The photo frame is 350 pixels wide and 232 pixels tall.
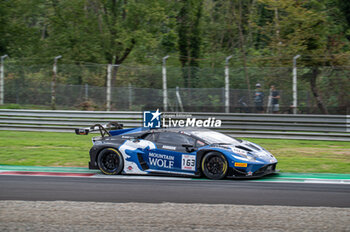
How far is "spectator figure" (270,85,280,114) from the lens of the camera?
1576cm

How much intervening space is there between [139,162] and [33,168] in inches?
111

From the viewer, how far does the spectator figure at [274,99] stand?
620 inches

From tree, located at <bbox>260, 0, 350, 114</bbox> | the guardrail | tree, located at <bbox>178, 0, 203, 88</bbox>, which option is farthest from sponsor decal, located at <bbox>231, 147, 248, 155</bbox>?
tree, located at <bbox>178, 0, 203, 88</bbox>

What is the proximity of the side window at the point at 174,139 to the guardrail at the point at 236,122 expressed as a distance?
629 cm

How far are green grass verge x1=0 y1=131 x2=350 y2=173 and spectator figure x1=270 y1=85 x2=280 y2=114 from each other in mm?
1080

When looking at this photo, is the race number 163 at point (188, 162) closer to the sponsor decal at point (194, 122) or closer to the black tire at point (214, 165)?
the black tire at point (214, 165)

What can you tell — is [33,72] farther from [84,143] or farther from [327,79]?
[327,79]

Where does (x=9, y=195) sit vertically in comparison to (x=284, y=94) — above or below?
below

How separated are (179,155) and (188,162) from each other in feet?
0.76

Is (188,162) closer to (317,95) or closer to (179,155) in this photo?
(179,155)

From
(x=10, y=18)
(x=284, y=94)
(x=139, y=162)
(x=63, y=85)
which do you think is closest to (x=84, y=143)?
(x=63, y=85)

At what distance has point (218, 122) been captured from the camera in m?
16.0

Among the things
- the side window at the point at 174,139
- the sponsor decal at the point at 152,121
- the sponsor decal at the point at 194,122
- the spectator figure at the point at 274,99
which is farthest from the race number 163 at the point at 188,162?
the spectator figure at the point at 274,99

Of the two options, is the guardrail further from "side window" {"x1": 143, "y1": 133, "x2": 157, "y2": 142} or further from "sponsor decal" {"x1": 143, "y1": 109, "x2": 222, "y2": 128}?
"side window" {"x1": 143, "y1": 133, "x2": 157, "y2": 142}
